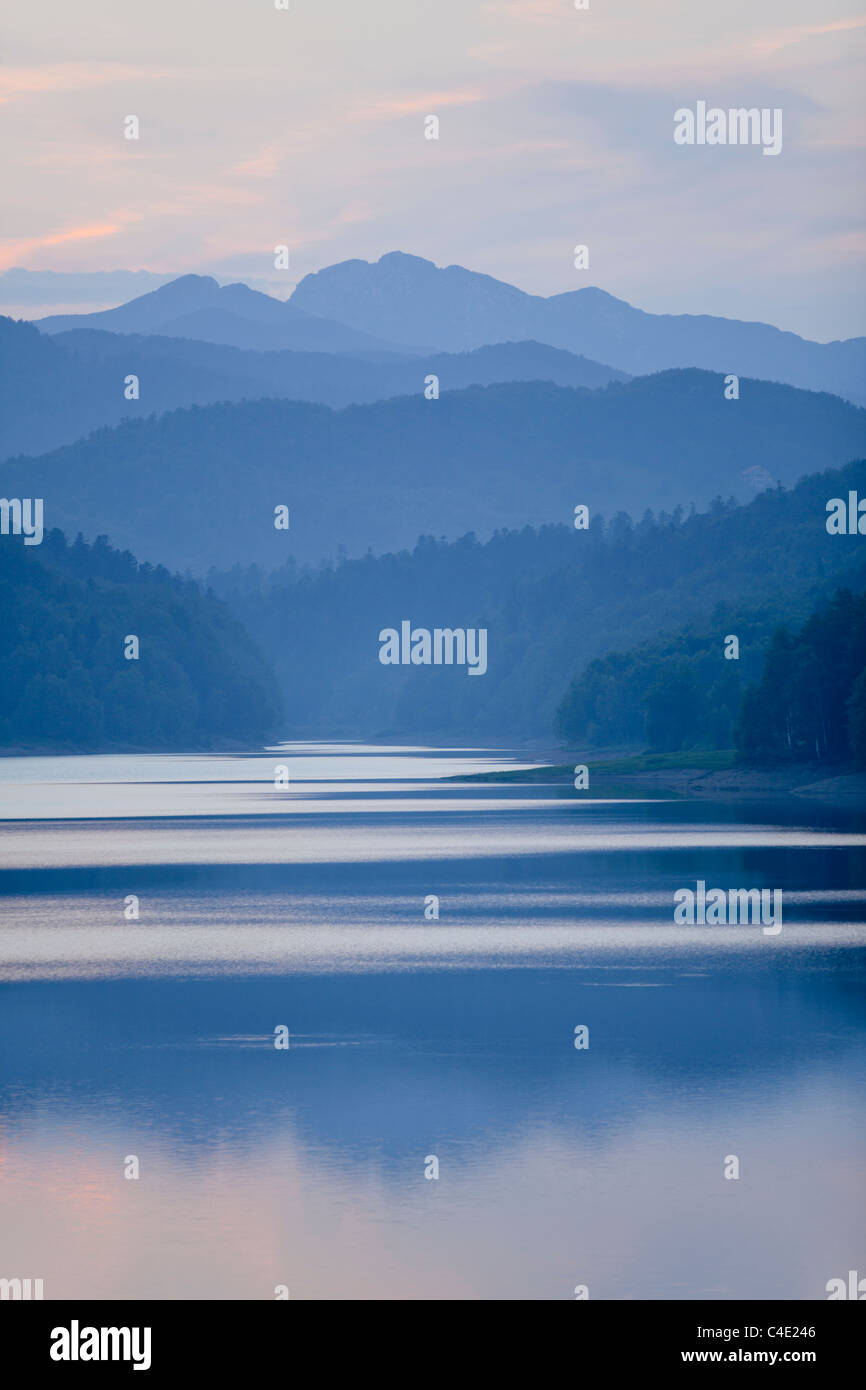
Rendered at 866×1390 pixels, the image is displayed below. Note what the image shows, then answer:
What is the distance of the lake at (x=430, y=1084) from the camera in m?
27.5

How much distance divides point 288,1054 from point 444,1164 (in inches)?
377

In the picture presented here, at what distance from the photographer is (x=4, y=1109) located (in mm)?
35719

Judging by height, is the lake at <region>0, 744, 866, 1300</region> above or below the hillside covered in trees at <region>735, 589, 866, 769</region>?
below

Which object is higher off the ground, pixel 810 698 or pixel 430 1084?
pixel 810 698

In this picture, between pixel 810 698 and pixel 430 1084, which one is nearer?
pixel 430 1084

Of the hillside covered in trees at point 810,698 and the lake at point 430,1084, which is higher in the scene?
the hillside covered in trees at point 810,698

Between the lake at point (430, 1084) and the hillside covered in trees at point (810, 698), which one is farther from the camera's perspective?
the hillside covered in trees at point (810, 698)

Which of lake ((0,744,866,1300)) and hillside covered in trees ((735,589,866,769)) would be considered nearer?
lake ((0,744,866,1300))

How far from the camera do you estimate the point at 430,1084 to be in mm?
37562

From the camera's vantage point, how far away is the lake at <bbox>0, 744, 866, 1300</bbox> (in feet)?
90.1

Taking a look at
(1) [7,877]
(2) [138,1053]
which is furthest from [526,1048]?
(1) [7,877]
